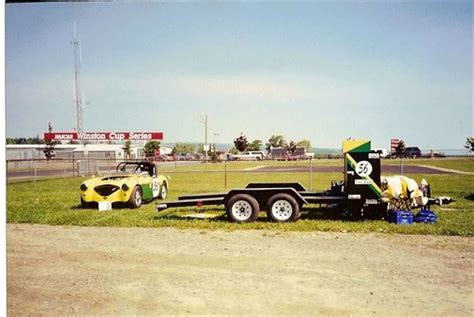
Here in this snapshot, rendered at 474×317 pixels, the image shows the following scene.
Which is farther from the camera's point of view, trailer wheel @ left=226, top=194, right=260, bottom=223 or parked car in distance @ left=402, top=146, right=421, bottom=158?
trailer wheel @ left=226, top=194, right=260, bottom=223

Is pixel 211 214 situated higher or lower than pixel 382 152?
lower

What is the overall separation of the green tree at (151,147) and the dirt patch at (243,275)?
1.40 metres

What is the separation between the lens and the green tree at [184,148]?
18.1 feet

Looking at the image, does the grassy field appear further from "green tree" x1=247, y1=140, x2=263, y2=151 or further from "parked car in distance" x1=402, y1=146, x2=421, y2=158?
"green tree" x1=247, y1=140, x2=263, y2=151

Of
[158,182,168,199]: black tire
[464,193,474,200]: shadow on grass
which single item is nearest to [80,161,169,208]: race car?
[158,182,168,199]: black tire

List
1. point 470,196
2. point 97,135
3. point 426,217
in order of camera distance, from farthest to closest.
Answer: point 470,196
point 426,217
point 97,135

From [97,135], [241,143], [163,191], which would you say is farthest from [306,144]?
[163,191]

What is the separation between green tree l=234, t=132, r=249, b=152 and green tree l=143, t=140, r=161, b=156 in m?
1.11

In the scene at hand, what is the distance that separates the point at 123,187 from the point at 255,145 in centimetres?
289

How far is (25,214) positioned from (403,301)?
577 cm

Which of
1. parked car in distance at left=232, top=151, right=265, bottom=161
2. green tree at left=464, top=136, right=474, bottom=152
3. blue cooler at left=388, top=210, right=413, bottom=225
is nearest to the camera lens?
green tree at left=464, top=136, right=474, bottom=152

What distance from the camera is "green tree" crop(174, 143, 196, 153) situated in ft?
18.1

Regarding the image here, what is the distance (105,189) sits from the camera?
7293 mm

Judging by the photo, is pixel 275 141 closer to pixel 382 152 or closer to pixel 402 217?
pixel 382 152
